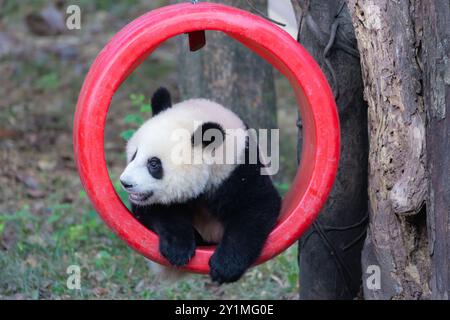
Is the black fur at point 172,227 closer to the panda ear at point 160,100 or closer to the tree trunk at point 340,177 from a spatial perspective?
the panda ear at point 160,100

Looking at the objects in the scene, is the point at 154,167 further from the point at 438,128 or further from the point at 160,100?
the point at 438,128

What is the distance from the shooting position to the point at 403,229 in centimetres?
378

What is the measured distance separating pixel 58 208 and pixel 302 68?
2879mm

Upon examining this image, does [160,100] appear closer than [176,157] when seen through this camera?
No

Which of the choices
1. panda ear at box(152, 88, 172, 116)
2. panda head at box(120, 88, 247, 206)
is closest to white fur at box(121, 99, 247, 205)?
panda head at box(120, 88, 247, 206)

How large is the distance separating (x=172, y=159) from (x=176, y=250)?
415mm

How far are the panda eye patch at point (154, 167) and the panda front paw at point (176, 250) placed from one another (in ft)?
0.95

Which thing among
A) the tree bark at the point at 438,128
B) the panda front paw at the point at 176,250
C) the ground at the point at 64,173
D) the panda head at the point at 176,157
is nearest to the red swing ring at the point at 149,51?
the panda front paw at the point at 176,250

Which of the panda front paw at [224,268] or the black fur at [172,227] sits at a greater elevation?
the black fur at [172,227]

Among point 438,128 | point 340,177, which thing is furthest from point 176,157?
point 438,128

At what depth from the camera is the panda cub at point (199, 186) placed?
3.60m

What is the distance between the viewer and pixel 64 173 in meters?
6.79
